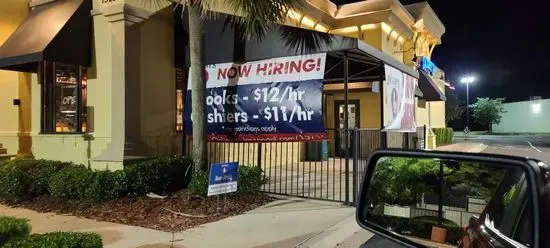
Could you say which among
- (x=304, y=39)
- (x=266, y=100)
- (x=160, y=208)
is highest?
(x=304, y=39)

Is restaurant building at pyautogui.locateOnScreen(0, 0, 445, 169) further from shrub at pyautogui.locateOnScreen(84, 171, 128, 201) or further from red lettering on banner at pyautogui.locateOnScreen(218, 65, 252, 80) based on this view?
shrub at pyautogui.locateOnScreen(84, 171, 128, 201)

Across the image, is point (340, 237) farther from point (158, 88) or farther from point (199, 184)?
point (158, 88)

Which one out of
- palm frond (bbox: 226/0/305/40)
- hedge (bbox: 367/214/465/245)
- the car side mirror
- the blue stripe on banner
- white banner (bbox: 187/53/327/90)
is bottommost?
hedge (bbox: 367/214/465/245)

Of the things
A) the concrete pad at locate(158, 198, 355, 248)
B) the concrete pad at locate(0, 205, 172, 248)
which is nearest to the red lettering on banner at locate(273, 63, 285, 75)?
the concrete pad at locate(158, 198, 355, 248)

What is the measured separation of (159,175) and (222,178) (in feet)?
6.43

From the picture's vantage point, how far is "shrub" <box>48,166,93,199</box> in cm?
923

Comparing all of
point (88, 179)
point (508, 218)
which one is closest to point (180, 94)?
point (88, 179)

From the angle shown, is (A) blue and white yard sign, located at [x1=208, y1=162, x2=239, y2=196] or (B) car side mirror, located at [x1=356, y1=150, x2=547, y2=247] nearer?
(B) car side mirror, located at [x1=356, y1=150, x2=547, y2=247]

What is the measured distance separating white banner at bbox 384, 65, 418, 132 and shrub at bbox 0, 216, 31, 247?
693 centimetres

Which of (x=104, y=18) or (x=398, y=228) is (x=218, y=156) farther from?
(x=398, y=228)

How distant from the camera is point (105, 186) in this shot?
9.19 m

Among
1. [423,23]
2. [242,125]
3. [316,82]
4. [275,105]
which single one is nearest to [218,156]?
[242,125]

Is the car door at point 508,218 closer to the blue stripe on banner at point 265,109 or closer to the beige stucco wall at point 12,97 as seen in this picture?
the blue stripe on banner at point 265,109

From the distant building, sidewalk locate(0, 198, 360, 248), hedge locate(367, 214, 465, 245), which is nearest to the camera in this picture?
hedge locate(367, 214, 465, 245)
